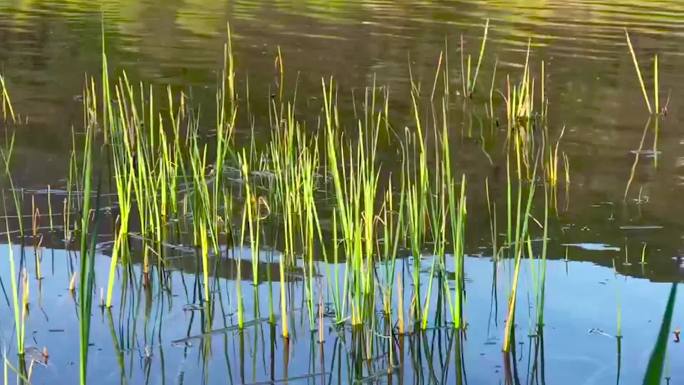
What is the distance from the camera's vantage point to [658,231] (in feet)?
24.3

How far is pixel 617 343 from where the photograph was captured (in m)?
5.20

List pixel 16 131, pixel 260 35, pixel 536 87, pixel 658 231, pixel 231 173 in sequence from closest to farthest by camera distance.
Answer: pixel 658 231
pixel 231 173
pixel 16 131
pixel 536 87
pixel 260 35

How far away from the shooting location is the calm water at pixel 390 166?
15.9 feet

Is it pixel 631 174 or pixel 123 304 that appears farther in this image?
pixel 631 174

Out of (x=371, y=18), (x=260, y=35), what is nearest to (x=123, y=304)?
(x=260, y=35)

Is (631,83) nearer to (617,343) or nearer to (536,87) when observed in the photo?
(536,87)

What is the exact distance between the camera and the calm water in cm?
484

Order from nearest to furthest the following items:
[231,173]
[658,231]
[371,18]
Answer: [658,231] → [231,173] → [371,18]

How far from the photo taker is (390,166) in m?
9.35

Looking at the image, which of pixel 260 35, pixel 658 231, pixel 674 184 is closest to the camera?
pixel 658 231

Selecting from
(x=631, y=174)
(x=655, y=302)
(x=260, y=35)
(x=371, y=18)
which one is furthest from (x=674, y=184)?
(x=371, y=18)

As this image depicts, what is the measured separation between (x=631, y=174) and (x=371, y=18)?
16.3 meters

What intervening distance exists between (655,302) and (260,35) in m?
15.4

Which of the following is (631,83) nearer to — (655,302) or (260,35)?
(260,35)
